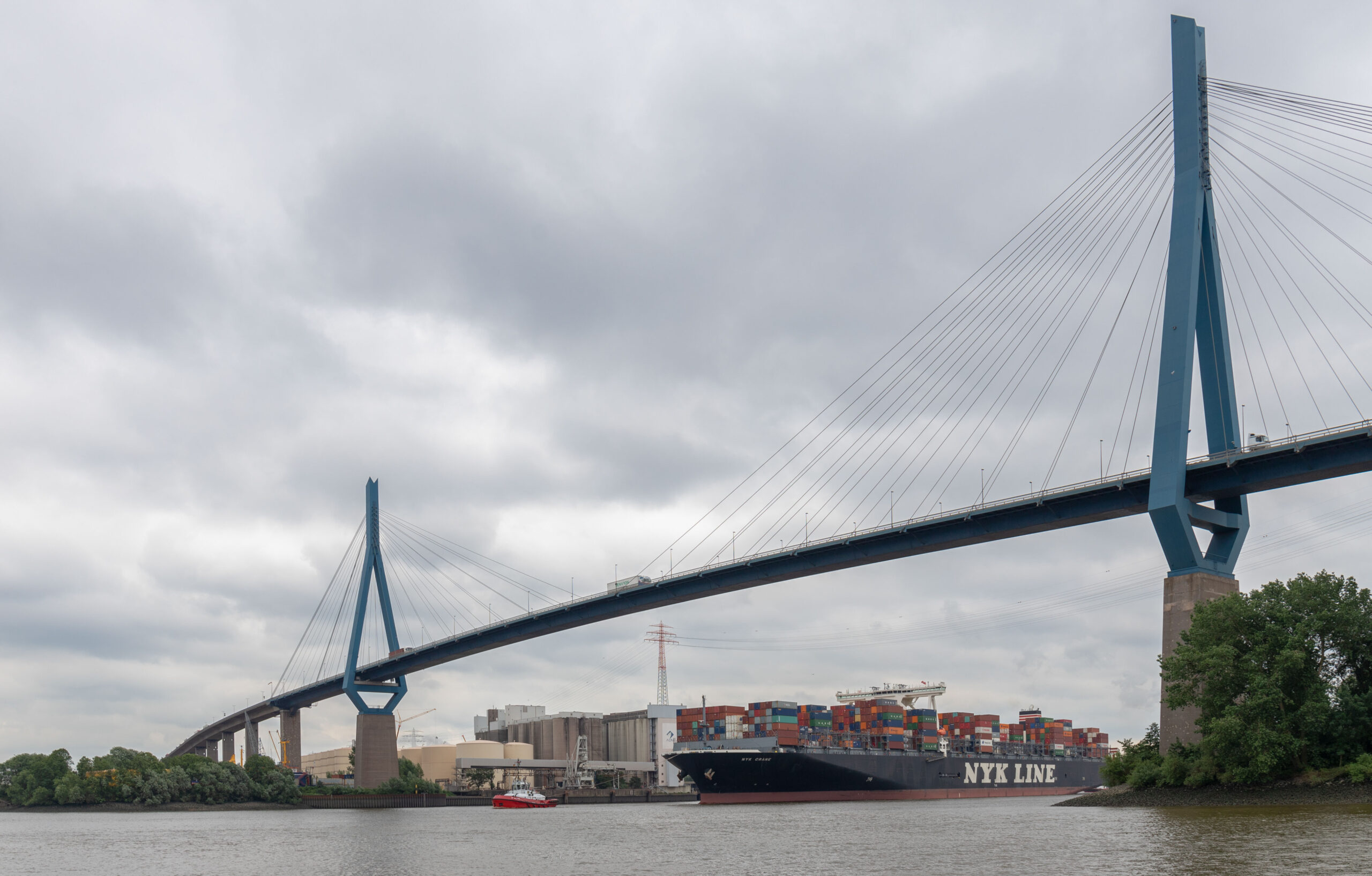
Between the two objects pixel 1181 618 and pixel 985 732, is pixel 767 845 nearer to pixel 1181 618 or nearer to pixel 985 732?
pixel 1181 618

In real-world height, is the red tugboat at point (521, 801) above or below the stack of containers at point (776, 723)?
below

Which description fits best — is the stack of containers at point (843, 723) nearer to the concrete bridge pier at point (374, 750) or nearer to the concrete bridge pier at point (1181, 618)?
the concrete bridge pier at point (374, 750)

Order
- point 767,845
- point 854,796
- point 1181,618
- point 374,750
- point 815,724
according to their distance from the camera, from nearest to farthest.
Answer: point 767,845, point 1181,618, point 854,796, point 815,724, point 374,750

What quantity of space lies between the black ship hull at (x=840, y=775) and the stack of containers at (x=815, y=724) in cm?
307

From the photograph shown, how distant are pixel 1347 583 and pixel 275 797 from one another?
89392mm

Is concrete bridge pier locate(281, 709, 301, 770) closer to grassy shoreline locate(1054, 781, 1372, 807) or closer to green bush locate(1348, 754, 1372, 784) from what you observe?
grassy shoreline locate(1054, 781, 1372, 807)

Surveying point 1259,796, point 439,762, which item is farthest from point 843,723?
point 439,762

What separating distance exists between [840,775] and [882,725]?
43.1ft

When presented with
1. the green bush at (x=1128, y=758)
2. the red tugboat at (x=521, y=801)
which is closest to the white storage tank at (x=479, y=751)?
the red tugboat at (x=521, y=801)

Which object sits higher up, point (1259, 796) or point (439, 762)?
point (1259, 796)

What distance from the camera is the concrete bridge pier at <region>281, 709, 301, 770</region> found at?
11788 centimetres

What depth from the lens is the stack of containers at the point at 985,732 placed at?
3917 inches

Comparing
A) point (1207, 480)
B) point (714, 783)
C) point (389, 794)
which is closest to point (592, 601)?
point (714, 783)

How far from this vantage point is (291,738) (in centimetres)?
11881
